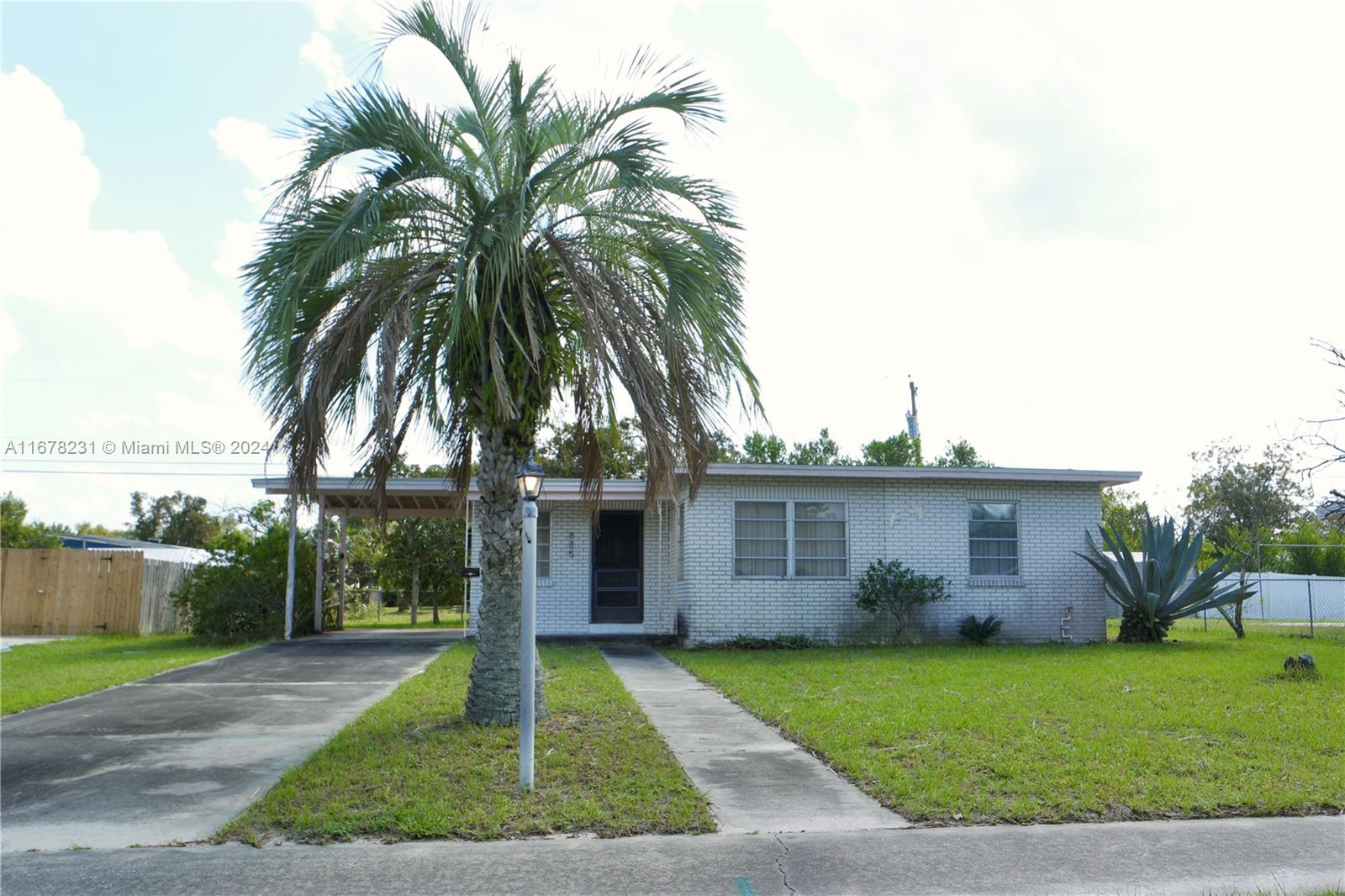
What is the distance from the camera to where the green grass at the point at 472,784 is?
234 inches

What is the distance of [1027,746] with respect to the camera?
7.85 metres

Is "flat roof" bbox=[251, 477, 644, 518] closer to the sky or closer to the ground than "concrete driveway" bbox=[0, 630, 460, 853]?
closer to the sky

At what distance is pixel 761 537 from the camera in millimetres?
17297

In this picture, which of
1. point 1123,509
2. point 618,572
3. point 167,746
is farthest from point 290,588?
point 1123,509

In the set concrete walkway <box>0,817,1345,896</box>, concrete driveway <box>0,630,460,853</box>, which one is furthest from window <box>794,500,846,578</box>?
concrete walkway <box>0,817,1345,896</box>

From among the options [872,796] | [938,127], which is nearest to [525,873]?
[872,796]

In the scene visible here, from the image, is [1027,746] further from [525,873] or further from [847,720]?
[525,873]

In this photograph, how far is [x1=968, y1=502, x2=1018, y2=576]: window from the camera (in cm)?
1784

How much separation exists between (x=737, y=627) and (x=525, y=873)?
11962 mm

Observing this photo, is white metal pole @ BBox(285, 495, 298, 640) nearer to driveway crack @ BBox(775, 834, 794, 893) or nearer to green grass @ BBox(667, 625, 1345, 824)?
green grass @ BBox(667, 625, 1345, 824)

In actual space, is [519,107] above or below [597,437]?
above

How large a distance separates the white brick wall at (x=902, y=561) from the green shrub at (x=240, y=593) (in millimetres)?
3922

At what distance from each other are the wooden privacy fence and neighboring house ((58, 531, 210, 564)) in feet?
15.8

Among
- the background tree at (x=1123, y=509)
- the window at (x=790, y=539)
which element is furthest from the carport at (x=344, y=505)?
the background tree at (x=1123, y=509)
